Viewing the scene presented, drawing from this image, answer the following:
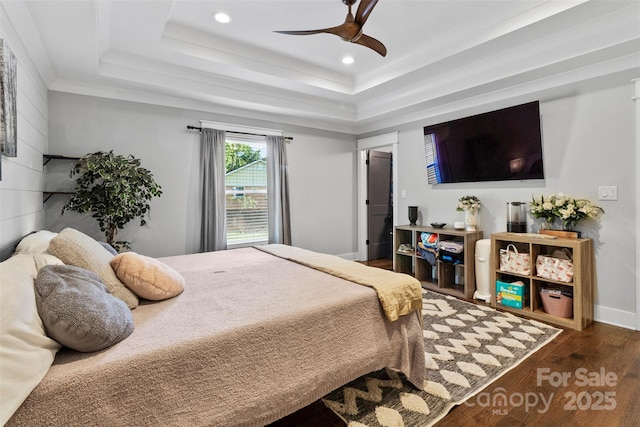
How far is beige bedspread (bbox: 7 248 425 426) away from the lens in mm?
1061

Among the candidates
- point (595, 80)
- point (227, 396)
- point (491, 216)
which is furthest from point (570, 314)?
point (227, 396)

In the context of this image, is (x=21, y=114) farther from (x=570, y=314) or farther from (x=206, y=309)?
(x=570, y=314)

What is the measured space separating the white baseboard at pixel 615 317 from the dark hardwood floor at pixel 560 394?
421 millimetres

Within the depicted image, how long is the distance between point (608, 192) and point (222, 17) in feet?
12.8

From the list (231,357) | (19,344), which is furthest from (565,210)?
(19,344)

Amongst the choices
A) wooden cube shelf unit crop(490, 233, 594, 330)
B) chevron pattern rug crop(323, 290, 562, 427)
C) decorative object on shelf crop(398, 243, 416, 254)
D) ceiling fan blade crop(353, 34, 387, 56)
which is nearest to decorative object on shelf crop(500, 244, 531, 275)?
wooden cube shelf unit crop(490, 233, 594, 330)

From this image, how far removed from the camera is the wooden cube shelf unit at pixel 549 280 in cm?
285

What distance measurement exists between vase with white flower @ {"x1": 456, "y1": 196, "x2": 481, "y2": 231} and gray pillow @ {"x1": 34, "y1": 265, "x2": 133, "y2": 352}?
3752mm

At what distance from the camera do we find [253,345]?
139 cm

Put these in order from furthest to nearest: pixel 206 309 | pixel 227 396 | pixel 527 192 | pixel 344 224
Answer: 1. pixel 344 224
2. pixel 527 192
3. pixel 206 309
4. pixel 227 396

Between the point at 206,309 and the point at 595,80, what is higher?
the point at 595,80

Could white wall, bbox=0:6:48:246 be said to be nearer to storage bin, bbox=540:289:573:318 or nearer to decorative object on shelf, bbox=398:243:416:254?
decorative object on shelf, bbox=398:243:416:254

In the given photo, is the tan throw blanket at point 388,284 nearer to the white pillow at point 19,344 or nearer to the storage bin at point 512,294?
the white pillow at point 19,344

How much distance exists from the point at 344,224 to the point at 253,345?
4.32 meters
